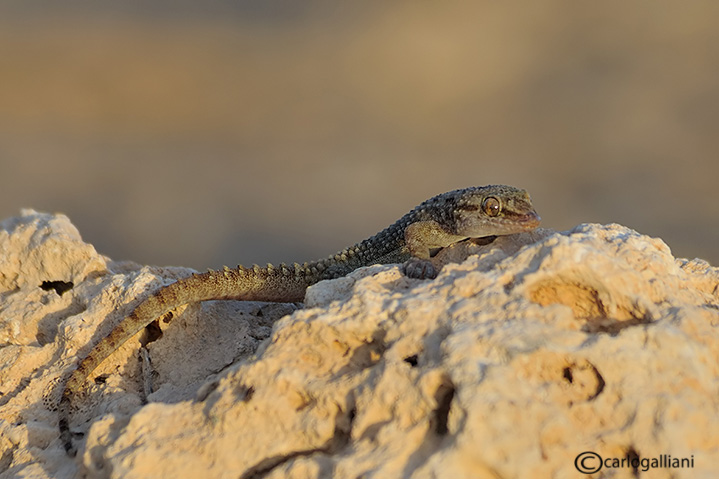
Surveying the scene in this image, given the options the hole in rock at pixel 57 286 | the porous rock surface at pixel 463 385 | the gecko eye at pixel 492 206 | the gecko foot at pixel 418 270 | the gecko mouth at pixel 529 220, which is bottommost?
the porous rock surface at pixel 463 385

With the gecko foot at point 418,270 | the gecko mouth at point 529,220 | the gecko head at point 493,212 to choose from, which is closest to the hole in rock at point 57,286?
the gecko foot at point 418,270

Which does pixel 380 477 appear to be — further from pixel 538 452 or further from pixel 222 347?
pixel 222 347

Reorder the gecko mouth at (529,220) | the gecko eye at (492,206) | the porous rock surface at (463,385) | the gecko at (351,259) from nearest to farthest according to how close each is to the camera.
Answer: the porous rock surface at (463,385) < the gecko at (351,259) < the gecko mouth at (529,220) < the gecko eye at (492,206)

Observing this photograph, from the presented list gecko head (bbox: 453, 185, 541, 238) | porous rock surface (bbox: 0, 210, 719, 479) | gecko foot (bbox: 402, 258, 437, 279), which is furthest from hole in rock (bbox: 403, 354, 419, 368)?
gecko head (bbox: 453, 185, 541, 238)

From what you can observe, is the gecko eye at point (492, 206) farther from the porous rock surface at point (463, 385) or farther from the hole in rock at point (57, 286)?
the hole in rock at point (57, 286)

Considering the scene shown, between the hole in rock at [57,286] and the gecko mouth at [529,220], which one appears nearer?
the gecko mouth at [529,220]

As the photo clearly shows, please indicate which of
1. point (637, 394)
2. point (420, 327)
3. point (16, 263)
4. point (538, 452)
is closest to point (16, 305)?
point (16, 263)

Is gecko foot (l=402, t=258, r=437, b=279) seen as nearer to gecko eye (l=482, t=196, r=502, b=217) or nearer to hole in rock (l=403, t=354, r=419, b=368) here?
hole in rock (l=403, t=354, r=419, b=368)

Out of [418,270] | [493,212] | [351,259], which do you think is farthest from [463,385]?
[351,259]
